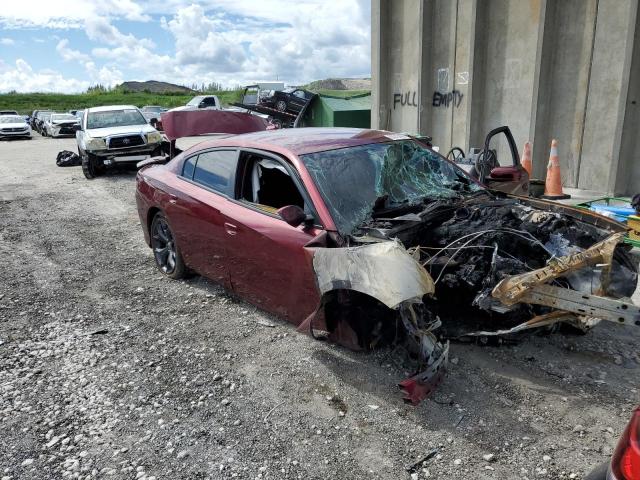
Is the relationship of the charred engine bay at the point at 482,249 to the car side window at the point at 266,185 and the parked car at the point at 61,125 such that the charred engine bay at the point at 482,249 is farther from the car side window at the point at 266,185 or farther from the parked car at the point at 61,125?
the parked car at the point at 61,125

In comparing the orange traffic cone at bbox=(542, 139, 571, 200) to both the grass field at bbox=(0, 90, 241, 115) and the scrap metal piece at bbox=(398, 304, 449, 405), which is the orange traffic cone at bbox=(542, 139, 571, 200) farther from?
the grass field at bbox=(0, 90, 241, 115)

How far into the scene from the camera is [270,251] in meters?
3.90

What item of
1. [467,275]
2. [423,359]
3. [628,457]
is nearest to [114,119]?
[467,275]

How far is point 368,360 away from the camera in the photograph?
12.3ft

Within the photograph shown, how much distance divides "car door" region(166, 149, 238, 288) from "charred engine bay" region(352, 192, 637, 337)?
4.64 feet

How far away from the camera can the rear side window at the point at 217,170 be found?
4523mm

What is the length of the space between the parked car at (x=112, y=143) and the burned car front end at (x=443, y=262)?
10.1 m

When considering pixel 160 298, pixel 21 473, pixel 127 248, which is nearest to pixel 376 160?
pixel 160 298

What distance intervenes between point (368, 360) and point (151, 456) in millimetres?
1542

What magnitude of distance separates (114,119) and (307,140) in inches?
446

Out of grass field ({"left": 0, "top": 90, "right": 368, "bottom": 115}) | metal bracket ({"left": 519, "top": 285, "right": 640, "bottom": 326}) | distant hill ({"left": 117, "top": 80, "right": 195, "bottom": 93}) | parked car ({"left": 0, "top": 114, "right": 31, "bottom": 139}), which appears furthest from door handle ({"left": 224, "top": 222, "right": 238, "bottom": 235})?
distant hill ({"left": 117, "top": 80, "right": 195, "bottom": 93})

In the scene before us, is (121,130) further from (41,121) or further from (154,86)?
(154,86)

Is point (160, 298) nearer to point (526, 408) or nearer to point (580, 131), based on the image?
point (526, 408)

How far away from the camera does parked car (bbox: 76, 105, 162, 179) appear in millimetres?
12773
